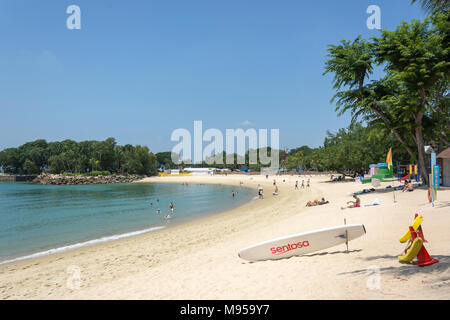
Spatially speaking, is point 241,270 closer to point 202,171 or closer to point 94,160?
point 94,160

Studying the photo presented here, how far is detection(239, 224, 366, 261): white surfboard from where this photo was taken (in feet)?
29.1

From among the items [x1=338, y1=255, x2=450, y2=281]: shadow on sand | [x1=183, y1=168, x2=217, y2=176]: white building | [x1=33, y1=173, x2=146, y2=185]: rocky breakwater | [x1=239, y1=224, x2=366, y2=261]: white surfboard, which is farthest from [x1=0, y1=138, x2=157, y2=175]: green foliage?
[x1=338, y1=255, x2=450, y2=281]: shadow on sand

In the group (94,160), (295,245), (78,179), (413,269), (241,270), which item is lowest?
(78,179)

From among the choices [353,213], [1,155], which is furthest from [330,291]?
[1,155]

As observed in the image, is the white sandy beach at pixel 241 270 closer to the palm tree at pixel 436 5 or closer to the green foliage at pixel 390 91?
the palm tree at pixel 436 5

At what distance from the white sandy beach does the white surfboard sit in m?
0.26

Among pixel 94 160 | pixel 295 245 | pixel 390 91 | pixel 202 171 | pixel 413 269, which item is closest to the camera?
pixel 413 269

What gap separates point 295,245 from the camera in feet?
29.2

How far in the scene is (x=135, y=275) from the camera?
935 cm

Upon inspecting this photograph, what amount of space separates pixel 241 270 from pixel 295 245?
197 centimetres

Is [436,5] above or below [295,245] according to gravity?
above

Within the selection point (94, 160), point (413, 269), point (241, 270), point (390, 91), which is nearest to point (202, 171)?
point (94, 160)
